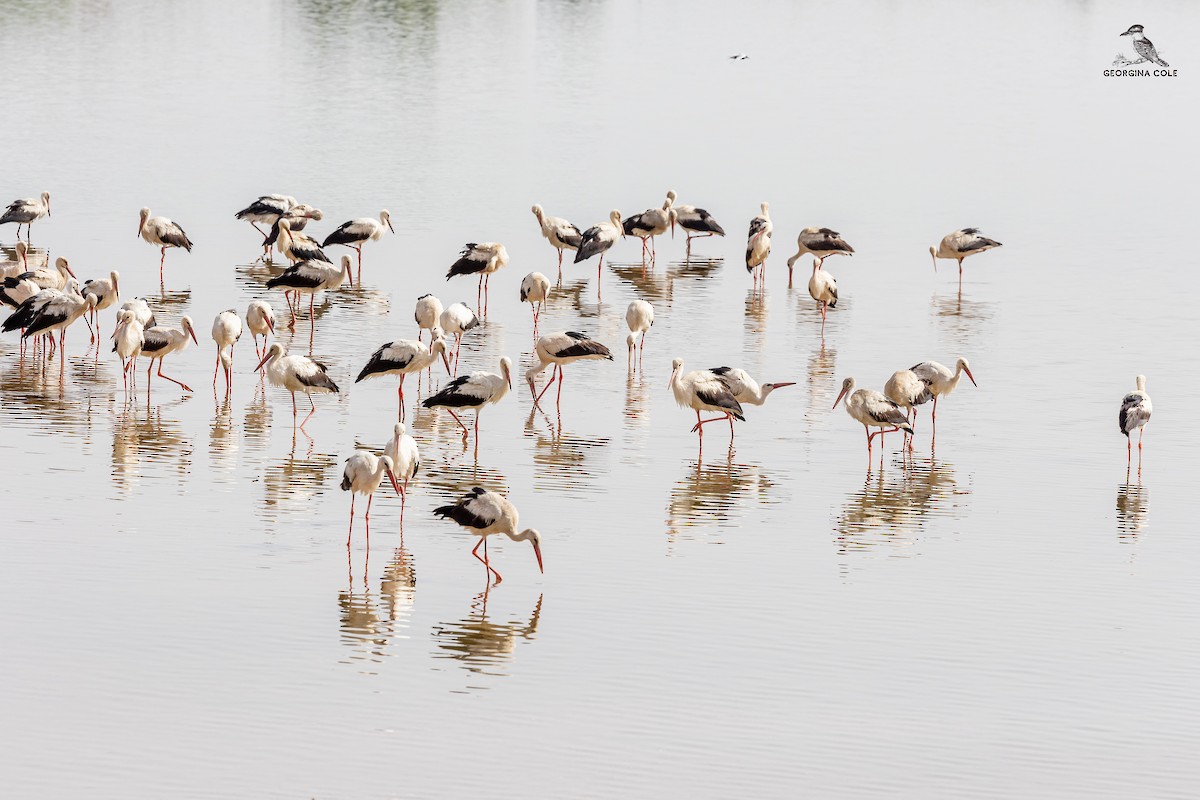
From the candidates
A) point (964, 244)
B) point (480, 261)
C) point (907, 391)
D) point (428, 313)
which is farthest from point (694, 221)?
point (907, 391)

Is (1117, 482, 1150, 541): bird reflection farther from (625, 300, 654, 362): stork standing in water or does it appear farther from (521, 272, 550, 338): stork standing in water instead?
(521, 272, 550, 338): stork standing in water

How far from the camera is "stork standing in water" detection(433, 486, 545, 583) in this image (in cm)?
1623

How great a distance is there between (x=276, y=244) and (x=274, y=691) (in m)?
20.3

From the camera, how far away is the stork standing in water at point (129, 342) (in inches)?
917

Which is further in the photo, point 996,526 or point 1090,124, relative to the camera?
point 1090,124

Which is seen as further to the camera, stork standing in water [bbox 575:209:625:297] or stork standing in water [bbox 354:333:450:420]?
stork standing in water [bbox 575:209:625:297]

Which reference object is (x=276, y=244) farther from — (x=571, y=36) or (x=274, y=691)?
(x=571, y=36)

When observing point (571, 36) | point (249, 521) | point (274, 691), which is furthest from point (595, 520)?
point (571, 36)

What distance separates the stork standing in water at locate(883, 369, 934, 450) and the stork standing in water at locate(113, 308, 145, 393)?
8854 millimetres

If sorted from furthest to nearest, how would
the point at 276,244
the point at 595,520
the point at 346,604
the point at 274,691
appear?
the point at 276,244
the point at 595,520
the point at 346,604
the point at 274,691

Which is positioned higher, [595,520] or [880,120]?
[880,120]

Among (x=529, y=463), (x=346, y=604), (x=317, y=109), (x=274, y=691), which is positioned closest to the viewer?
(x=274, y=691)

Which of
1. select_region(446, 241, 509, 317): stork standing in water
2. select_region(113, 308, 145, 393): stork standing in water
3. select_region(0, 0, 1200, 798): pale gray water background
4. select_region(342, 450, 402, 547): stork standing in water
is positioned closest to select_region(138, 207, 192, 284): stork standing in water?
select_region(0, 0, 1200, 798): pale gray water background

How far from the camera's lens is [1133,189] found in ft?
147
